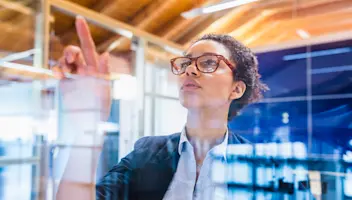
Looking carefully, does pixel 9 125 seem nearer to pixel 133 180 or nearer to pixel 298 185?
pixel 133 180

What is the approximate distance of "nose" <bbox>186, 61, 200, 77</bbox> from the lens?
857 millimetres

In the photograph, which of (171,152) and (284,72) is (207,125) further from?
(284,72)

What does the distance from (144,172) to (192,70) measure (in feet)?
1.21

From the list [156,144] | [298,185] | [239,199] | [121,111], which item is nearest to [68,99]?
[121,111]

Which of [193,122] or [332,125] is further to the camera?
[193,122]

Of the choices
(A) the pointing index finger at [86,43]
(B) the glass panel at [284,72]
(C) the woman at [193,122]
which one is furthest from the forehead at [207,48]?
(A) the pointing index finger at [86,43]

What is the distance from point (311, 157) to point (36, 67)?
3.27ft

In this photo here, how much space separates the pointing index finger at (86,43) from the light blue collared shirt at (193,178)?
0.39 m

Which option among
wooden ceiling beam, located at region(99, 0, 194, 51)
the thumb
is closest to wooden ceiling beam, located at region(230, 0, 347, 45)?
wooden ceiling beam, located at region(99, 0, 194, 51)

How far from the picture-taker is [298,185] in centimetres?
78

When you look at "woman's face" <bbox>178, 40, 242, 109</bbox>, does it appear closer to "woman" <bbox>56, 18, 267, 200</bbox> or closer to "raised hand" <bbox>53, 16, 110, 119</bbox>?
"woman" <bbox>56, 18, 267, 200</bbox>

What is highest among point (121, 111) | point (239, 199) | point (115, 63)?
point (115, 63)

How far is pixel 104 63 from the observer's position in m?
0.95

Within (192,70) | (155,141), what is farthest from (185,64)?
(155,141)
